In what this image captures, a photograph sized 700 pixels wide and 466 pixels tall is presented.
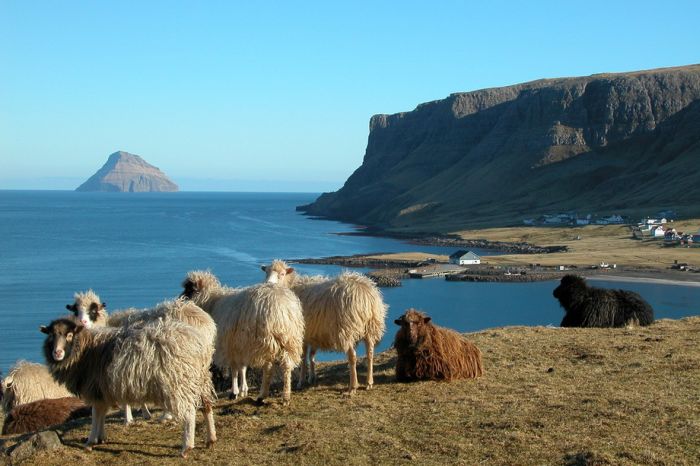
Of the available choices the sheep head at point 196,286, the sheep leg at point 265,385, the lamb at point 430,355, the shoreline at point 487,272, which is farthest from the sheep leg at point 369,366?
the shoreline at point 487,272

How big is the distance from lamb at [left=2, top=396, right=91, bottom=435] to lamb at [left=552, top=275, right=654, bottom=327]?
12037 millimetres

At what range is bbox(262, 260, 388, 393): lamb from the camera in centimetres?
1274

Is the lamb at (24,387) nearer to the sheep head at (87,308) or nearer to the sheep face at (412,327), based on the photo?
the sheep head at (87,308)

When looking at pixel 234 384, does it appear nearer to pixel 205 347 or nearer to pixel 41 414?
pixel 205 347

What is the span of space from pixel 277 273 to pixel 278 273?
71 millimetres

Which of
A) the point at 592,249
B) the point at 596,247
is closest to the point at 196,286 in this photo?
the point at 592,249

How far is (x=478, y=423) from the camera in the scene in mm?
10086

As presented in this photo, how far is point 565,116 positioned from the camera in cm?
19312

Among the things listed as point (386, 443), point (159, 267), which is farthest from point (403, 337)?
point (159, 267)

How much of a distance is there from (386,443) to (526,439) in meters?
1.66

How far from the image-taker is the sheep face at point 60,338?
980 centimetres

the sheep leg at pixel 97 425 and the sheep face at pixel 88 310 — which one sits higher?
the sheep face at pixel 88 310

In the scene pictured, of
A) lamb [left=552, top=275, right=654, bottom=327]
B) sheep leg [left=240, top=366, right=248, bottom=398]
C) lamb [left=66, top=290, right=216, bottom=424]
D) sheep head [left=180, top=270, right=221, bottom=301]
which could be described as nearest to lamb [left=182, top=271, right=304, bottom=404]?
lamb [left=66, top=290, right=216, bottom=424]

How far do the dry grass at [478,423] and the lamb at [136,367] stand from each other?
23.4 inches
